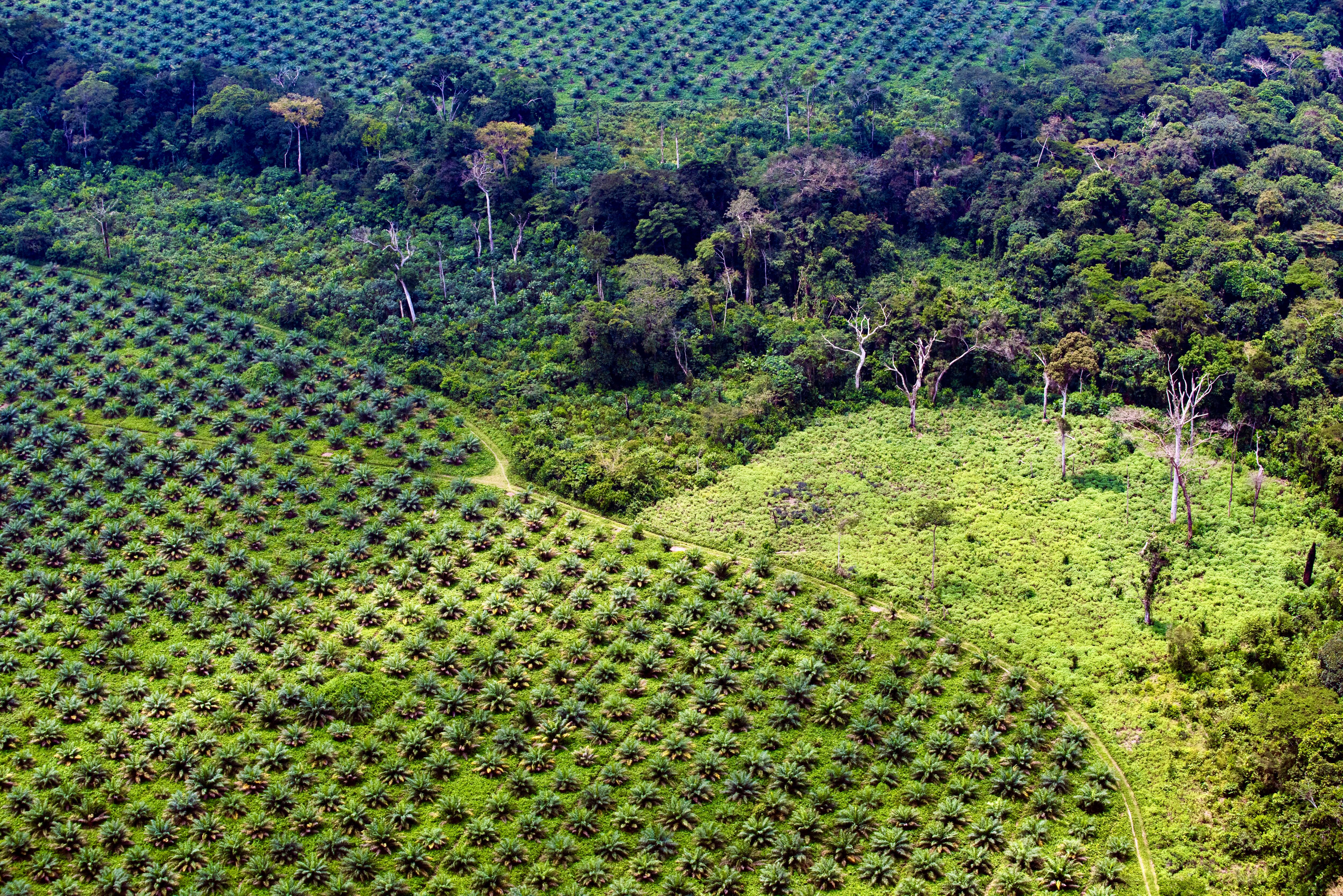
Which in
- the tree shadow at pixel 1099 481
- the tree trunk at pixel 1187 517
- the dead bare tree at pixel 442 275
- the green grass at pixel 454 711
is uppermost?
the tree trunk at pixel 1187 517

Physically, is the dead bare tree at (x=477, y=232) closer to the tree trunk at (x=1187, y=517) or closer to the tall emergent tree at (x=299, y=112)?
the tall emergent tree at (x=299, y=112)

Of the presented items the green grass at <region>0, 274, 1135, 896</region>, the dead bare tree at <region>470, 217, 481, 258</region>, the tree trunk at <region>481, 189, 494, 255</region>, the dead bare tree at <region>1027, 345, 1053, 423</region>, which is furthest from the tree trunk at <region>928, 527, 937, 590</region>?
the dead bare tree at <region>470, 217, 481, 258</region>

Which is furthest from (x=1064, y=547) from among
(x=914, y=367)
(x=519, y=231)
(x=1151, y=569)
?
(x=519, y=231)

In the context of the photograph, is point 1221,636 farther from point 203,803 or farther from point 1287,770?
point 203,803

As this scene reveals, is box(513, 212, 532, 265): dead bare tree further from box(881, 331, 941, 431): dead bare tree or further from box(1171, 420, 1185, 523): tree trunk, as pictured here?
box(1171, 420, 1185, 523): tree trunk

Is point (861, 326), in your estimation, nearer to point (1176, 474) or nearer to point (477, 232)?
point (1176, 474)

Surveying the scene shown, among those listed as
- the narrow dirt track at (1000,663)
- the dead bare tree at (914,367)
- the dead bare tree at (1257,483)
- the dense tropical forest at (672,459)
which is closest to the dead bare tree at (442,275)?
the dense tropical forest at (672,459)
